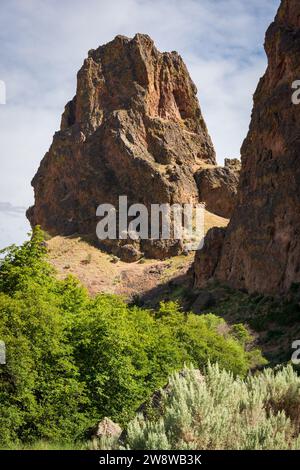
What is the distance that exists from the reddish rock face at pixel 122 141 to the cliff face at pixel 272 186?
2732cm

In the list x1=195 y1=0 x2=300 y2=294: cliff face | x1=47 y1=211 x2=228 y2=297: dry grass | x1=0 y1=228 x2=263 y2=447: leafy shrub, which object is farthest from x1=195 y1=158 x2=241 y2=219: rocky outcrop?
x1=0 y1=228 x2=263 y2=447: leafy shrub

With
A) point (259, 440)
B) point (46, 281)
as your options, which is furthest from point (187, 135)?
point (259, 440)

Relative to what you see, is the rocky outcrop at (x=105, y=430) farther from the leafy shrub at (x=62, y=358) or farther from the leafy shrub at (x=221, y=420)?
the leafy shrub at (x=62, y=358)

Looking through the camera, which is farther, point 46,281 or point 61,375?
point 46,281

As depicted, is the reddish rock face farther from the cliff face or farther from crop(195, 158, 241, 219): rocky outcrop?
the cliff face

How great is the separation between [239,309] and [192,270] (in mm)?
19778

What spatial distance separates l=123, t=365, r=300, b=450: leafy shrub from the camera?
8.34 metres

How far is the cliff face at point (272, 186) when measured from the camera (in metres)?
51.4

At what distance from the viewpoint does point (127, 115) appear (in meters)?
95.0

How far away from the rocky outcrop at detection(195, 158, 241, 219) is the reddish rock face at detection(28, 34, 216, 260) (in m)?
2.10

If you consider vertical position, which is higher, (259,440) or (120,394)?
(259,440)

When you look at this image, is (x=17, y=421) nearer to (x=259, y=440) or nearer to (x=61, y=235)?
(x=259, y=440)

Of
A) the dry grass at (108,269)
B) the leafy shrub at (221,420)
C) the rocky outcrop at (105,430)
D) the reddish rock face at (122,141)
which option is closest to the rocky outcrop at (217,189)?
the reddish rock face at (122,141)

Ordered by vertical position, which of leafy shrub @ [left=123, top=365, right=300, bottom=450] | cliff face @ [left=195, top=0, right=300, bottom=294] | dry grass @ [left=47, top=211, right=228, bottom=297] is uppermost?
cliff face @ [left=195, top=0, right=300, bottom=294]
